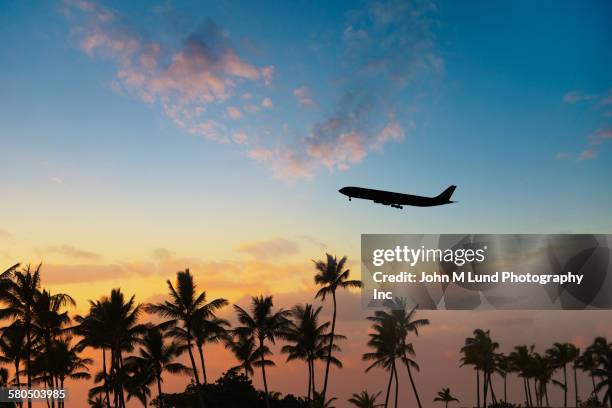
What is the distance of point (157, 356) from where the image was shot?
5094 centimetres

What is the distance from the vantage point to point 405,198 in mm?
62969

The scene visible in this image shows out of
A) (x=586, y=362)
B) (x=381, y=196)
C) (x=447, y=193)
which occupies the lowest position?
(x=586, y=362)

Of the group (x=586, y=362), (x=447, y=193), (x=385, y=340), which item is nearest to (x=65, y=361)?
(x=385, y=340)

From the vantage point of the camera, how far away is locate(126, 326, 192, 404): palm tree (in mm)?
50312

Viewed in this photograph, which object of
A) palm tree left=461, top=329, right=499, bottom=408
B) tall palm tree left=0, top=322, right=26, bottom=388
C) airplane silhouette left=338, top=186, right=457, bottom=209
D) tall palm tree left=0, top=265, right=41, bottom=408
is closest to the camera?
tall palm tree left=0, top=265, right=41, bottom=408

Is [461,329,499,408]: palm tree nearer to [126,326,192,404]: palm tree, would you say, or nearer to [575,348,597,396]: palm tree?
[575,348,597,396]: palm tree

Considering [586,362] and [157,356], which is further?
[586,362]

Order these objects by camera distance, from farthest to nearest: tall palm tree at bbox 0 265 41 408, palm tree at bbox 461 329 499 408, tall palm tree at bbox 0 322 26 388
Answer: palm tree at bbox 461 329 499 408
tall palm tree at bbox 0 322 26 388
tall palm tree at bbox 0 265 41 408

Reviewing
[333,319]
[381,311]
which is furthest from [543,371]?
[333,319]

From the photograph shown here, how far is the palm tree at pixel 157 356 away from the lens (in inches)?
1981

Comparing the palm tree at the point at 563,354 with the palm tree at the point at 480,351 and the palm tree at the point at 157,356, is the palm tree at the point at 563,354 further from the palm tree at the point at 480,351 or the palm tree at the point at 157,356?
the palm tree at the point at 157,356

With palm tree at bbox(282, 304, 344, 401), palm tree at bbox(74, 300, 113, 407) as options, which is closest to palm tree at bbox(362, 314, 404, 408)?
palm tree at bbox(282, 304, 344, 401)

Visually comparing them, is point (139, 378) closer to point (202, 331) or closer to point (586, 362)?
point (202, 331)

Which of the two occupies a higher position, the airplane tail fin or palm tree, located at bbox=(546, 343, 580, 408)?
the airplane tail fin
